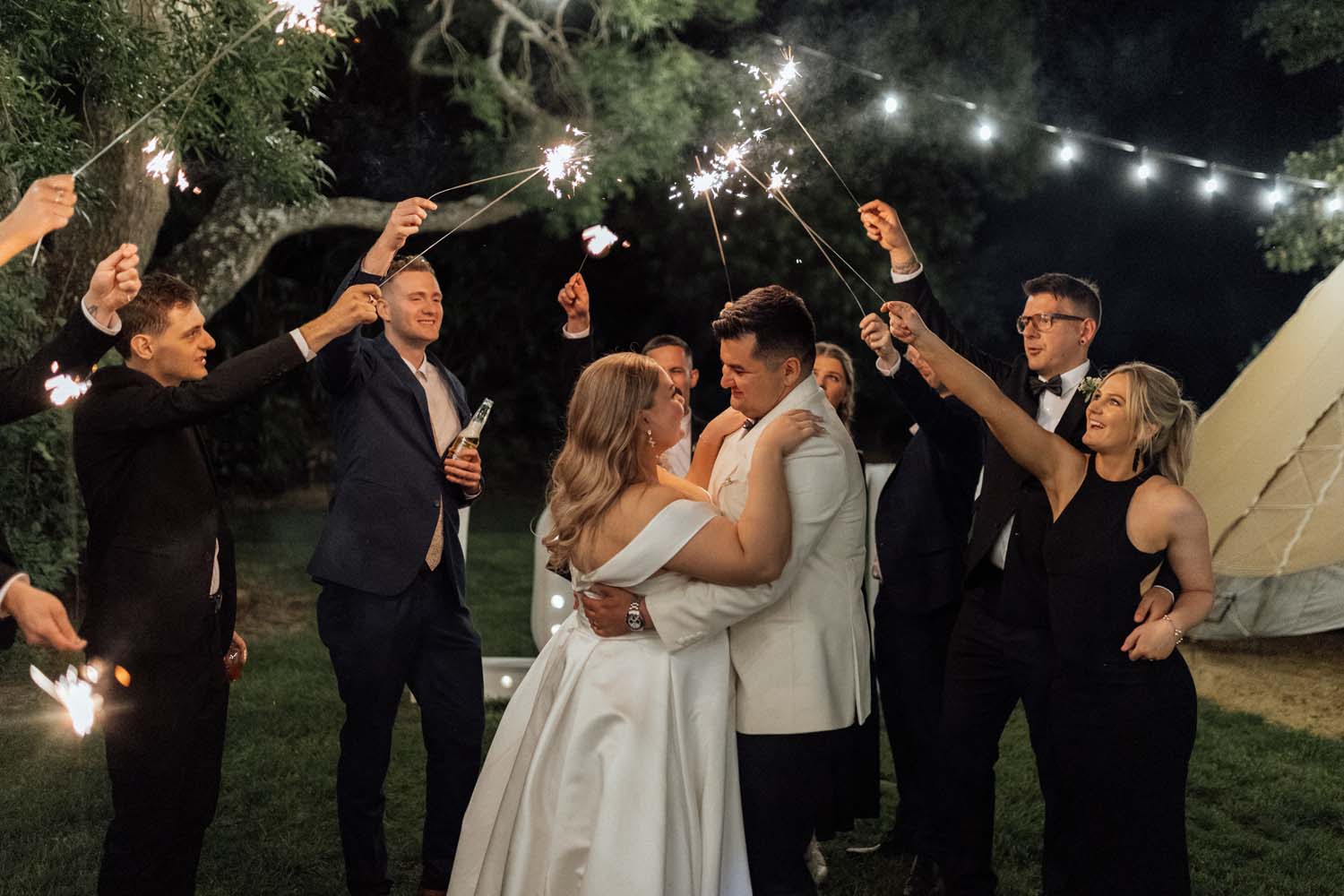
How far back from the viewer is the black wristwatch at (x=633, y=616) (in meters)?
2.69

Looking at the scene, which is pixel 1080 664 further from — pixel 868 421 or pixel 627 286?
pixel 868 421

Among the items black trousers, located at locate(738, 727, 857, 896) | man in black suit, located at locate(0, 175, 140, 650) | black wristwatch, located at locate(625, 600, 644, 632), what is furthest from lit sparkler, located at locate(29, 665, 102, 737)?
black trousers, located at locate(738, 727, 857, 896)

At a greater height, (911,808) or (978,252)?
(978,252)

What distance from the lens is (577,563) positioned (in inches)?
108

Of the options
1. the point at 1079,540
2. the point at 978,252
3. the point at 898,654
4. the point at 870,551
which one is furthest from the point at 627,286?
the point at 1079,540

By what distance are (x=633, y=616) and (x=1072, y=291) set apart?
1681 mm

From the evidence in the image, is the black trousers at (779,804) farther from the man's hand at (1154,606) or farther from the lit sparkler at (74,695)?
the lit sparkler at (74,695)

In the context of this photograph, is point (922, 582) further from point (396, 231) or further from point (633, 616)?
point (396, 231)

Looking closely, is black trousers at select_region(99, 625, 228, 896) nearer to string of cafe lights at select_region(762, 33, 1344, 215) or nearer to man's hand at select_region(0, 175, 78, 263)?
man's hand at select_region(0, 175, 78, 263)

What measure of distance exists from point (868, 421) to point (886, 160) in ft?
13.8

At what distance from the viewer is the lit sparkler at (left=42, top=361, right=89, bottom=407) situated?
2814mm

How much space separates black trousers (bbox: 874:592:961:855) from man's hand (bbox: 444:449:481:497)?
1453mm

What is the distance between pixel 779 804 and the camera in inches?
107

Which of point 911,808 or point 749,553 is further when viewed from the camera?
point 911,808
